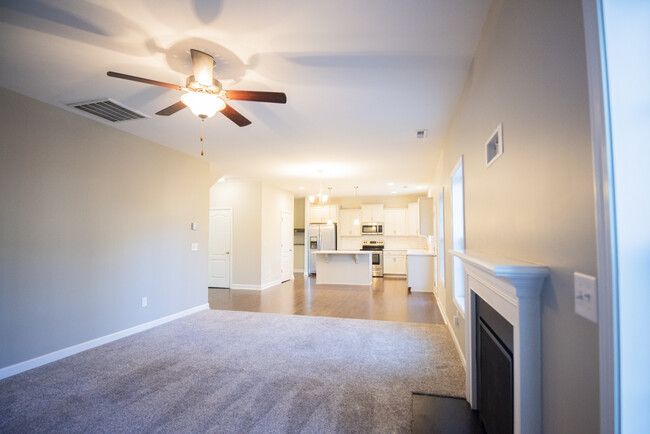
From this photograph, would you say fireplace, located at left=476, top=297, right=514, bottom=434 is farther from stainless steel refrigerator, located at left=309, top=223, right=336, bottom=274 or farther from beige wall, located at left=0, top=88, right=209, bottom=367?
stainless steel refrigerator, located at left=309, top=223, right=336, bottom=274

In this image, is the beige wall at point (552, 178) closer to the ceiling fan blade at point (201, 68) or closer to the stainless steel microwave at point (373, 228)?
the ceiling fan blade at point (201, 68)

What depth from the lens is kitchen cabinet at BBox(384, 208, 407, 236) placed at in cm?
1001

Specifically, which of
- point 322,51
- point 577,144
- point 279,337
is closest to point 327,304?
point 279,337

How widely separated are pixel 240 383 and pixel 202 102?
2.27 m

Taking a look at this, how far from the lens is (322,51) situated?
2.32 m

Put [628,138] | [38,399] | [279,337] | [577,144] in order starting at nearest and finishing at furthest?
[628,138], [577,144], [38,399], [279,337]

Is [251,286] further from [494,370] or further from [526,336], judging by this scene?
[526,336]

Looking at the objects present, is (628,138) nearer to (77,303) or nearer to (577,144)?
(577,144)

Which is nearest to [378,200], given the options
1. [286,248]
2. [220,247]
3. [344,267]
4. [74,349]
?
[344,267]

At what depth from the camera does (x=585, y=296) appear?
2.72ft

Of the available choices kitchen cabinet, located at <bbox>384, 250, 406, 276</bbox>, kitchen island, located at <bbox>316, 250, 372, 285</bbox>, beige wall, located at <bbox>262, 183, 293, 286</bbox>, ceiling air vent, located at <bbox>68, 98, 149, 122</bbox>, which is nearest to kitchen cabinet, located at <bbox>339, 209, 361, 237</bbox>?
kitchen cabinet, located at <bbox>384, 250, 406, 276</bbox>

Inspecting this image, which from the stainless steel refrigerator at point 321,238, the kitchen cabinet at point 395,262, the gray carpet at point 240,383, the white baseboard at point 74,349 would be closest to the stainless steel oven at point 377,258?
the kitchen cabinet at point 395,262

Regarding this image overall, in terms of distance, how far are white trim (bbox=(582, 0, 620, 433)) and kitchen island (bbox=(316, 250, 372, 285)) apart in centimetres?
714

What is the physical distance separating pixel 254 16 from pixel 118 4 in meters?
0.79
